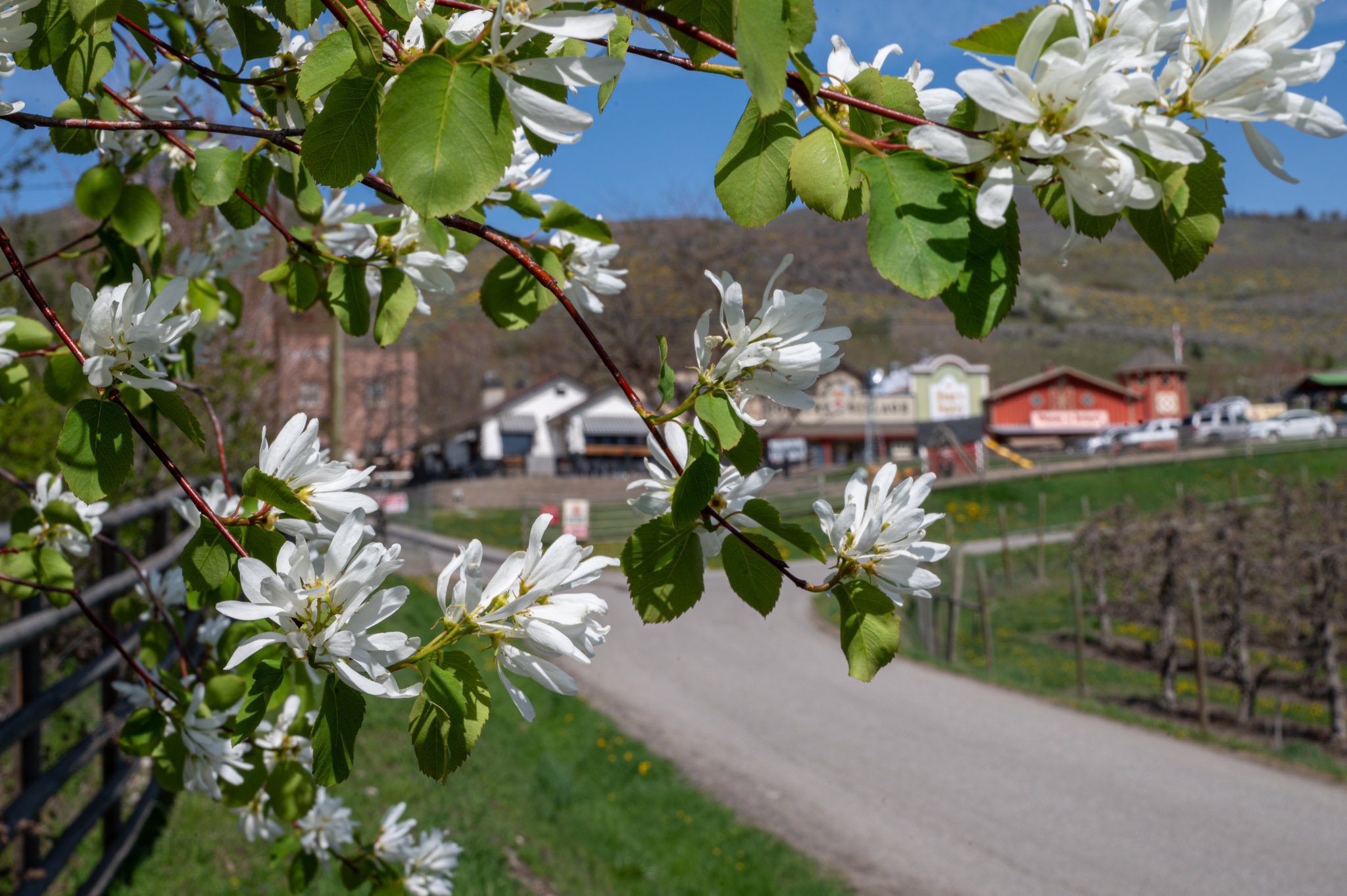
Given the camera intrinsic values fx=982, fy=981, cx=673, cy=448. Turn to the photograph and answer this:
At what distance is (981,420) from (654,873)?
1431 inches

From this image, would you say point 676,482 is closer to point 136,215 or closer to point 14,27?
point 14,27

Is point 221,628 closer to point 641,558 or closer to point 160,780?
point 160,780

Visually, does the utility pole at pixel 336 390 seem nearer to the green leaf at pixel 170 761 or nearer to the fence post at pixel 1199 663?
the fence post at pixel 1199 663

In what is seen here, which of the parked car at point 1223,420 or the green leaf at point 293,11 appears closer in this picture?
the green leaf at point 293,11

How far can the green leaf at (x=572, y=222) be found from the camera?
1.24 metres

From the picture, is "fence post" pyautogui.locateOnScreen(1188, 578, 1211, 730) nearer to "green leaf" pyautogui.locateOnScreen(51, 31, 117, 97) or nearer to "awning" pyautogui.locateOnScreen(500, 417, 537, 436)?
"green leaf" pyautogui.locateOnScreen(51, 31, 117, 97)

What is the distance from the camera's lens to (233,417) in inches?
260

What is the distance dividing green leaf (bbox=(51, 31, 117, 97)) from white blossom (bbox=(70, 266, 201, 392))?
23 cm

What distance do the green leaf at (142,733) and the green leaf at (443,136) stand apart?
1031 millimetres

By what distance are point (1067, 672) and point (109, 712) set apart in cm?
990

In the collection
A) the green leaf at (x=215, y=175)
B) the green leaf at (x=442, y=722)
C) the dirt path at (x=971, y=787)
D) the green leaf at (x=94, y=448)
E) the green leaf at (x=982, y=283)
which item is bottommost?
the dirt path at (x=971, y=787)

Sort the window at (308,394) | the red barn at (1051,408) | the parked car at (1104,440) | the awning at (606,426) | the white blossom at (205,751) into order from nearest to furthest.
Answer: the white blossom at (205,751)
the window at (308,394)
the parked car at (1104,440)
the awning at (606,426)
the red barn at (1051,408)

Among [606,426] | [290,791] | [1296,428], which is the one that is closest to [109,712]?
[290,791]

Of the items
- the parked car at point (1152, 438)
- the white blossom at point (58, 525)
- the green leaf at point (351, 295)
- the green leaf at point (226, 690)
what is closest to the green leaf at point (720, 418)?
the green leaf at point (351, 295)
